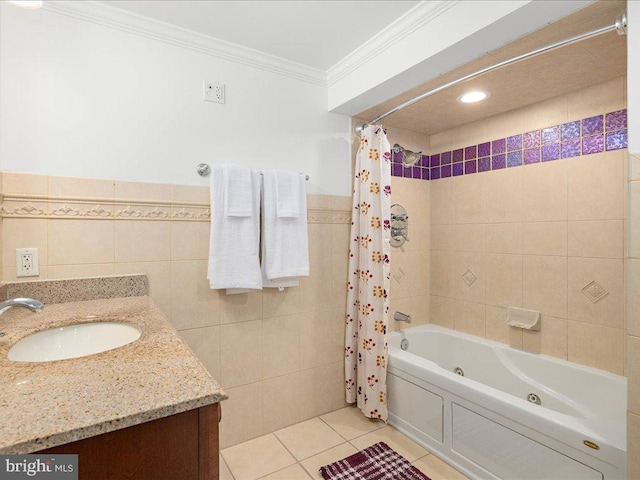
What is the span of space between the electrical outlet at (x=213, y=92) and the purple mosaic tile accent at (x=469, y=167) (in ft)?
6.07

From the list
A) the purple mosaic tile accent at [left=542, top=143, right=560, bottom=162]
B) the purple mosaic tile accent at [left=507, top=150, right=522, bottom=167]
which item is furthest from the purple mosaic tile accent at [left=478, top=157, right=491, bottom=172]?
the purple mosaic tile accent at [left=542, top=143, right=560, bottom=162]

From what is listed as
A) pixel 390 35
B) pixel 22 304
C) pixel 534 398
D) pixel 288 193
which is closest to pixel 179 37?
pixel 288 193

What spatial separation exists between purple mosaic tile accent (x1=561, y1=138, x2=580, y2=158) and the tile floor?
6.28 feet

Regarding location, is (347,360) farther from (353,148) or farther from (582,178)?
(582,178)

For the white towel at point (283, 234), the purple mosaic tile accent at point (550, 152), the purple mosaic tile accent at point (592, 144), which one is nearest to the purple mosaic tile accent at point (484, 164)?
the purple mosaic tile accent at point (550, 152)

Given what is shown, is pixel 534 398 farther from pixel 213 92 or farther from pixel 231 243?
pixel 213 92

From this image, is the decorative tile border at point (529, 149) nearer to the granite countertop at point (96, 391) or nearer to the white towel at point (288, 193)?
the white towel at point (288, 193)

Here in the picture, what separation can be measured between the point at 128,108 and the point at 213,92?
0.44 meters

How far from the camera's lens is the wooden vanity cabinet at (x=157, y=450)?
22.8 inches

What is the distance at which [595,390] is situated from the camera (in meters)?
1.84

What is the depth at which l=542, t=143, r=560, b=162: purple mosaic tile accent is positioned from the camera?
6.77ft

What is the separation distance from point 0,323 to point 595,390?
2.72 meters

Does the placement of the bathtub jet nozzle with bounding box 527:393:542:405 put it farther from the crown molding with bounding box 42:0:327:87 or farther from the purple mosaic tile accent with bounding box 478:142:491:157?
the crown molding with bounding box 42:0:327:87

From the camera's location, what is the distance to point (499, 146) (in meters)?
2.37
